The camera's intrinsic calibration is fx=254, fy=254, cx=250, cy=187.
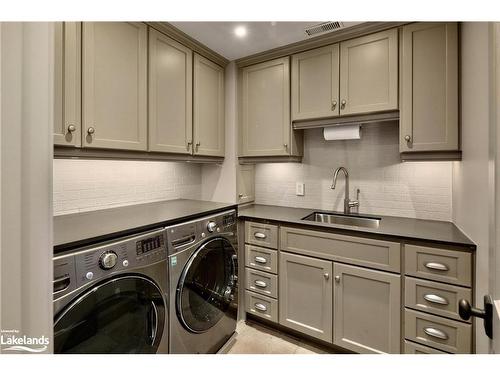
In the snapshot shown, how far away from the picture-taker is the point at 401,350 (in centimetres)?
151

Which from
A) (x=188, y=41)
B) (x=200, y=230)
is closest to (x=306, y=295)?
(x=200, y=230)

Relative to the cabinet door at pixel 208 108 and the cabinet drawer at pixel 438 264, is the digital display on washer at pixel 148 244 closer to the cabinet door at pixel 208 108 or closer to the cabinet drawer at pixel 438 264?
the cabinet door at pixel 208 108

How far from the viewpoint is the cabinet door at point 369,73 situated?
1.70 m

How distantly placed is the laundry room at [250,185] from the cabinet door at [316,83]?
0.01m

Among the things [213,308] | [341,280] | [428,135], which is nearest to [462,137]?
[428,135]

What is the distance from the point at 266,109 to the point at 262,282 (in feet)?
4.79

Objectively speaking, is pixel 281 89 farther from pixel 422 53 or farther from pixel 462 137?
pixel 462 137

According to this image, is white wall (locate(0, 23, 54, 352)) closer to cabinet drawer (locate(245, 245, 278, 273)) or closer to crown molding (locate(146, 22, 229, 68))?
crown molding (locate(146, 22, 229, 68))

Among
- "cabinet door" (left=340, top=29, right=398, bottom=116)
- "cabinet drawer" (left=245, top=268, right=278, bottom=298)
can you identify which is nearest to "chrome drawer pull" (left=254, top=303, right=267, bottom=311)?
"cabinet drawer" (left=245, top=268, right=278, bottom=298)

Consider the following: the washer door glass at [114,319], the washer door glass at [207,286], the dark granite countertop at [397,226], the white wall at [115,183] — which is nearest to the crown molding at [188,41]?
the white wall at [115,183]

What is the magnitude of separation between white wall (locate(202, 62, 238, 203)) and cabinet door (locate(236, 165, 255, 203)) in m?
0.08

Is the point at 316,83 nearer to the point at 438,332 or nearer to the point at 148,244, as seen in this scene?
the point at 148,244

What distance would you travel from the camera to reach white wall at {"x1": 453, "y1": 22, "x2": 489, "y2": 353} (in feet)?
3.46
